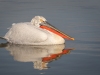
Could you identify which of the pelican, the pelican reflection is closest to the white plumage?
the pelican

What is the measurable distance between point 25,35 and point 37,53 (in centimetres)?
98

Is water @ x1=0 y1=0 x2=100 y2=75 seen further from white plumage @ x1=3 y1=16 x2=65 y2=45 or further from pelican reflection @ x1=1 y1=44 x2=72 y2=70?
white plumage @ x1=3 y1=16 x2=65 y2=45

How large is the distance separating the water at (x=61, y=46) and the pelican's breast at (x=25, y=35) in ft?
0.64

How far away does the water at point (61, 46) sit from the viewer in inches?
243

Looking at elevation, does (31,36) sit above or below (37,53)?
above

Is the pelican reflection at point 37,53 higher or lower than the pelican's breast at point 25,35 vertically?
lower

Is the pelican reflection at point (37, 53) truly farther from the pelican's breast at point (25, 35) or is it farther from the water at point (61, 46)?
the pelican's breast at point (25, 35)

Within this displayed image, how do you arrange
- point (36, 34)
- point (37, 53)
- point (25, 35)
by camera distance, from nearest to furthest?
point (37, 53) < point (36, 34) < point (25, 35)

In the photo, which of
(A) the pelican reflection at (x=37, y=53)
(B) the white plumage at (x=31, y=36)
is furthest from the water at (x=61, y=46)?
(B) the white plumage at (x=31, y=36)

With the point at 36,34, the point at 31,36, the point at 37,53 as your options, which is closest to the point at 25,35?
the point at 31,36

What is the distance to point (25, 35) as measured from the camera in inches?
322

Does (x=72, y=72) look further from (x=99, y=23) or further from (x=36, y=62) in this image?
(x=99, y=23)

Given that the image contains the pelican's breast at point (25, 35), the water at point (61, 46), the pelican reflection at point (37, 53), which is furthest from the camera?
the pelican's breast at point (25, 35)

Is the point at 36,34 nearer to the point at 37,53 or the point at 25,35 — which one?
the point at 25,35
